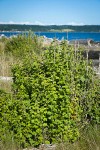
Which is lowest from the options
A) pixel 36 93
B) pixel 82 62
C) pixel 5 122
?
pixel 5 122

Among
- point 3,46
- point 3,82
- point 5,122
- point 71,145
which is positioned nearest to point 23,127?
point 5,122

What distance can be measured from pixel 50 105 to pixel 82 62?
1364 mm

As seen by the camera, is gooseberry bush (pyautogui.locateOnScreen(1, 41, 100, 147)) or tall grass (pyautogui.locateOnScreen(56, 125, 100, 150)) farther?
gooseberry bush (pyautogui.locateOnScreen(1, 41, 100, 147))

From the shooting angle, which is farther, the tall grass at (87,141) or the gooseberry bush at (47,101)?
the gooseberry bush at (47,101)

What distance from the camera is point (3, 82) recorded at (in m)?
9.05

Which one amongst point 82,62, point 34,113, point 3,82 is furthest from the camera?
point 3,82

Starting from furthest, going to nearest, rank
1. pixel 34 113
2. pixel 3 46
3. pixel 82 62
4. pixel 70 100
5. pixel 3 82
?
pixel 3 46
pixel 3 82
pixel 82 62
pixel 70 100
pixel 34 113

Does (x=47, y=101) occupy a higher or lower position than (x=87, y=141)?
higher

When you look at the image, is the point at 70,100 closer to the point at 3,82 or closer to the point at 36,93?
the point at 36,93

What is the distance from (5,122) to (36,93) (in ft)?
2.51

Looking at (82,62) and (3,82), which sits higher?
(82,62)

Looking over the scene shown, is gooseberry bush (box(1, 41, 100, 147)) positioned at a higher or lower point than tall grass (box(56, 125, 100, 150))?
higher

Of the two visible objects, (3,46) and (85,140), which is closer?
(85,140)

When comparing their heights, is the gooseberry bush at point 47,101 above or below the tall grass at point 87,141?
above
